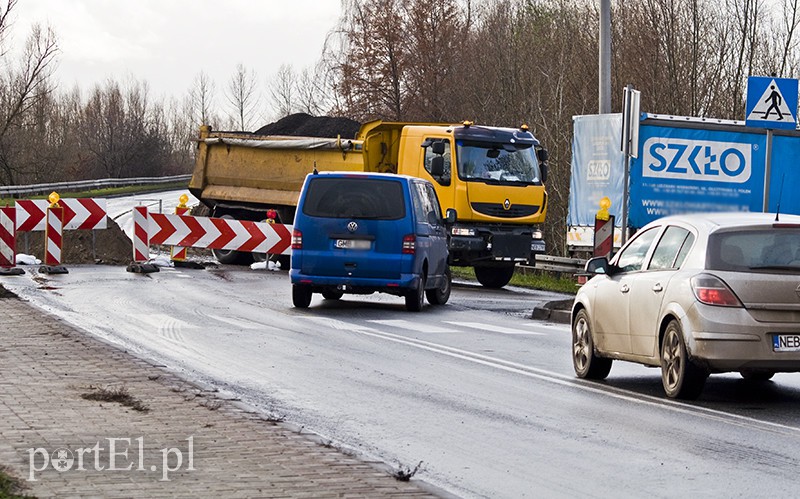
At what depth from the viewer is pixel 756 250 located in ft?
36.4

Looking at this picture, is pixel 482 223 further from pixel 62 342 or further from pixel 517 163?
pixel 62 342

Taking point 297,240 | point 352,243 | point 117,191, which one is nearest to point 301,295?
point 297,240

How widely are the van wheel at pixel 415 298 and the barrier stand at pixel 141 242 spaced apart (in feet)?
26.8

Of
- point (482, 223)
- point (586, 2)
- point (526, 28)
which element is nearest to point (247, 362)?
point (482, 223)

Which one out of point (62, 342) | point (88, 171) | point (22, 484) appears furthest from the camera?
point (88, 171)

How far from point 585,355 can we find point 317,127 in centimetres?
2317

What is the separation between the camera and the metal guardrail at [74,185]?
60472 mm

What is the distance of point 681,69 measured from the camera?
38906 mm

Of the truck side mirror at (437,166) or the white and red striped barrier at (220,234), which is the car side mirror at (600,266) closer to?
the truck side mirror at (437,166)

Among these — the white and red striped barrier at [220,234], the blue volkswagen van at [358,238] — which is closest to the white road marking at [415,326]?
the blue volkswagen van at [358,238]

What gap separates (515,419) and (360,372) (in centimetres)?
309

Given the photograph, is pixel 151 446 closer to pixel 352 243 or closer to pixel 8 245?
pixel 352 243

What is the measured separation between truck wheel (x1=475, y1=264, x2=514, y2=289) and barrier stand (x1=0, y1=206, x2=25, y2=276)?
9100 mm

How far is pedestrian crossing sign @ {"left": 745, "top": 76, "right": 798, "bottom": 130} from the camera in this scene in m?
17.6
